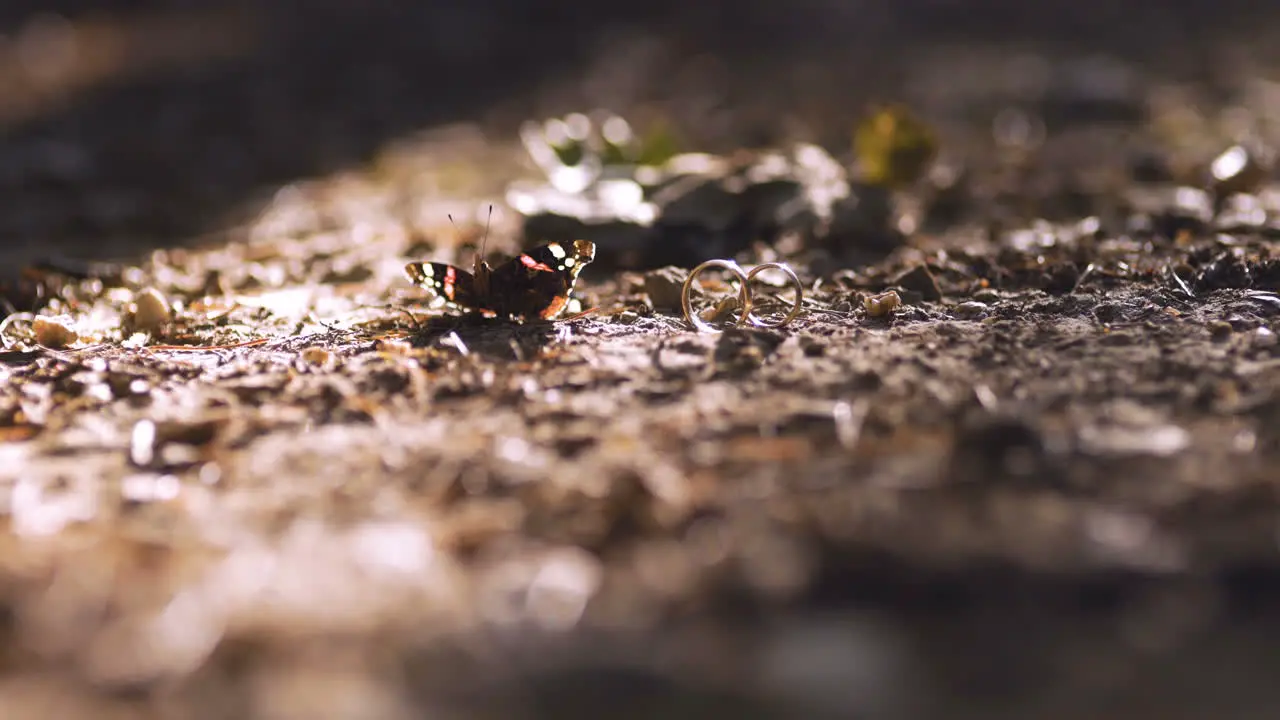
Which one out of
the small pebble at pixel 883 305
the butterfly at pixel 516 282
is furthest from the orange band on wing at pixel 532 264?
the small pebble at pixel 883 305

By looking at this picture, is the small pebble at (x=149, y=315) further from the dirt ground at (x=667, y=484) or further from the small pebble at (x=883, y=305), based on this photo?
the small pebble at (x=883, y=305)

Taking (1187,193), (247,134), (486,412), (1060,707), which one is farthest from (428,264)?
(247,134)

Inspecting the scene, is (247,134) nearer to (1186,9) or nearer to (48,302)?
(48,302)

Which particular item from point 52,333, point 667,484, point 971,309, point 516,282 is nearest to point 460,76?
point 52,333

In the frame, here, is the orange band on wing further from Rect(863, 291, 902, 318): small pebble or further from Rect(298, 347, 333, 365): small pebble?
Rect(863, 291, 902, 318): small pebble

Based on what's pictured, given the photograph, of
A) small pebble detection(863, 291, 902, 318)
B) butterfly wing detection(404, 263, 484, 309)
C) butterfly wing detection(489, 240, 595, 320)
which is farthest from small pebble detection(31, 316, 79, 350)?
small pebble detection(863, 291, 902, 318)
